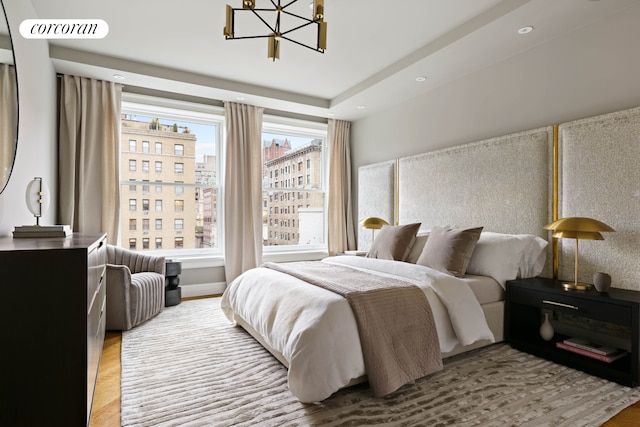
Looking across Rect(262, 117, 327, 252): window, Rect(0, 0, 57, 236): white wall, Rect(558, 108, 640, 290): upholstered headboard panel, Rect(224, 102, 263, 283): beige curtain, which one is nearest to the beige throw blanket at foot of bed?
Rect(558, 108, 640, 290): upholstered headboard panel

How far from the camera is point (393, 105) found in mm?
4852

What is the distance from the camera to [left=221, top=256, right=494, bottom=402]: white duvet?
1.89 meters

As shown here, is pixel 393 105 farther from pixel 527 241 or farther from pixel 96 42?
pixel 96 42

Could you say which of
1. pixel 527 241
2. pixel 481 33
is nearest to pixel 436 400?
pixel 527 241

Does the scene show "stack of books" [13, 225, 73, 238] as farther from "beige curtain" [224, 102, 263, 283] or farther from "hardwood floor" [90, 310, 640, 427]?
"beige curtain" [224, 102, 263, 283]

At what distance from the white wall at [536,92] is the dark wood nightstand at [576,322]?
144 centimetres

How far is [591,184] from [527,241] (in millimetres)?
619

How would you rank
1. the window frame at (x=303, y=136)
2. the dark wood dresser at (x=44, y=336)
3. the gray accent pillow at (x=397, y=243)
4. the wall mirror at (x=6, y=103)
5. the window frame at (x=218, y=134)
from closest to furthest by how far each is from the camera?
the dark wood dresser at (x=44, y=336) → the wall mirror at (x=6, y=103) → the gray accent pillow at (x=397, y=243) → the window frame at (x=218, y=134) → the window frame at (x=303, y=136)

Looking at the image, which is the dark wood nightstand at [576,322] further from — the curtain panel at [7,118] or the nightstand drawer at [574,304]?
the curtain panel at [7,118]

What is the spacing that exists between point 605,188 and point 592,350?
3.83 ft

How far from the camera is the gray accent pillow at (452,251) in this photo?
2865 millimetres

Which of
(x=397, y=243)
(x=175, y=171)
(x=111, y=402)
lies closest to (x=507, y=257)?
(x=397, y=243)

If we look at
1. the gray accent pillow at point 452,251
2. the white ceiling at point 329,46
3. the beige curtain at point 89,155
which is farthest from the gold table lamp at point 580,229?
the beige curtain at point 89,155

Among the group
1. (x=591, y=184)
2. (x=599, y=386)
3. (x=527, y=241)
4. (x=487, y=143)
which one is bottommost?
(x=599, y=386)
